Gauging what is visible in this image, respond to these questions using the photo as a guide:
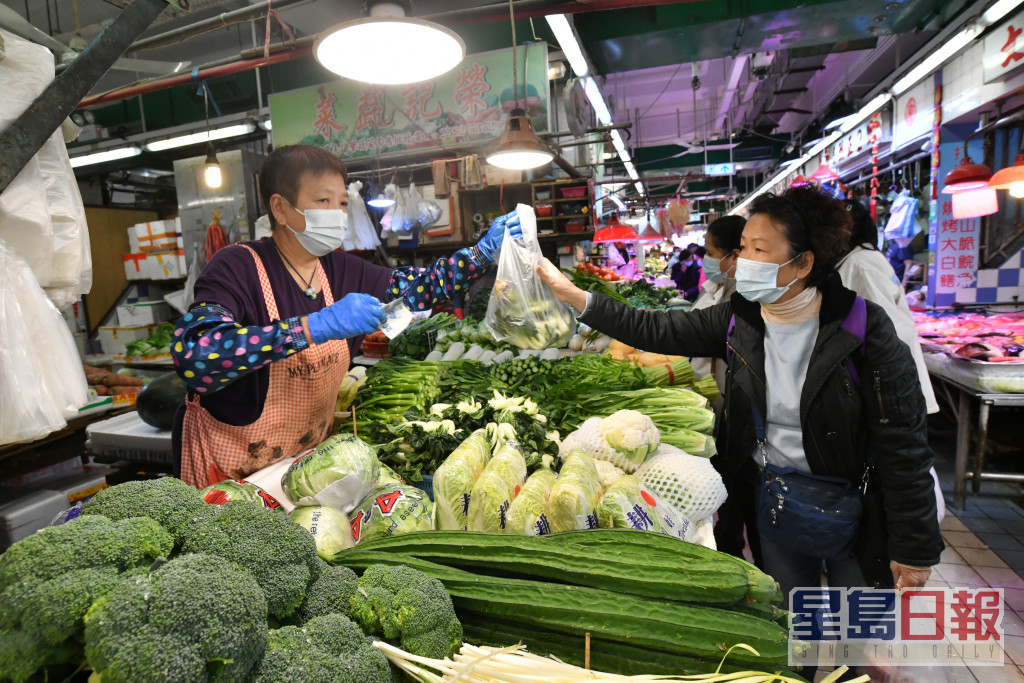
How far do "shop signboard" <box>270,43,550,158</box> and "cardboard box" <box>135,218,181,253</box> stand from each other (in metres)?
2.87

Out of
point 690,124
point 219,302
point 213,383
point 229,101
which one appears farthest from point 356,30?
point 690,124

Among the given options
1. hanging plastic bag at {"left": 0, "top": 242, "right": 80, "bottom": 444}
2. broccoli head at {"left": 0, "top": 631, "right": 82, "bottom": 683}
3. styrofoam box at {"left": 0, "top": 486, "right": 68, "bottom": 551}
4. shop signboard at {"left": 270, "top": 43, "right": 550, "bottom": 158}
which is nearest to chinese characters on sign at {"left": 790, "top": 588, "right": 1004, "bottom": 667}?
broccoli head at {"left": 0, "top": 631, "right": 82, "bottom": 683}

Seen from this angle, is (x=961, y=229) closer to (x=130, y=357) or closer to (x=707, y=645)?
(x=707, y=645)

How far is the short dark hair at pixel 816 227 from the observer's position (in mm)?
2182

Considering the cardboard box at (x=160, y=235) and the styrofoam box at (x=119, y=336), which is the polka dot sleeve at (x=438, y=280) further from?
the styrofoam box at (x=119, y=336)

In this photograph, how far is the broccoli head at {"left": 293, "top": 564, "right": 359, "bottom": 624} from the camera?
97cm

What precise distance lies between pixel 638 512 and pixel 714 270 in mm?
3303

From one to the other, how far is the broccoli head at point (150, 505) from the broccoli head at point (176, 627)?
16cm

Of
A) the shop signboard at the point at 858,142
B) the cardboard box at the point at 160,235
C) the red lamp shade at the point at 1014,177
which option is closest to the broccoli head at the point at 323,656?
the red lamp shade at the point at 1014,177

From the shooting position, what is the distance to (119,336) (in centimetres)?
907

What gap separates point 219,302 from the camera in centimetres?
193

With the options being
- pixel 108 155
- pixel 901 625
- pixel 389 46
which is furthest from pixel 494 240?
pixel 108 155

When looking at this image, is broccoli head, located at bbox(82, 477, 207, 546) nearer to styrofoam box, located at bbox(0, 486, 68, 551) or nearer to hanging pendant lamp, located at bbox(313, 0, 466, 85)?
hanging pendant lamp, located at bbox(313, 0, 466, 85)

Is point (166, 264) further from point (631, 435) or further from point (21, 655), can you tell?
point (21, 655)
